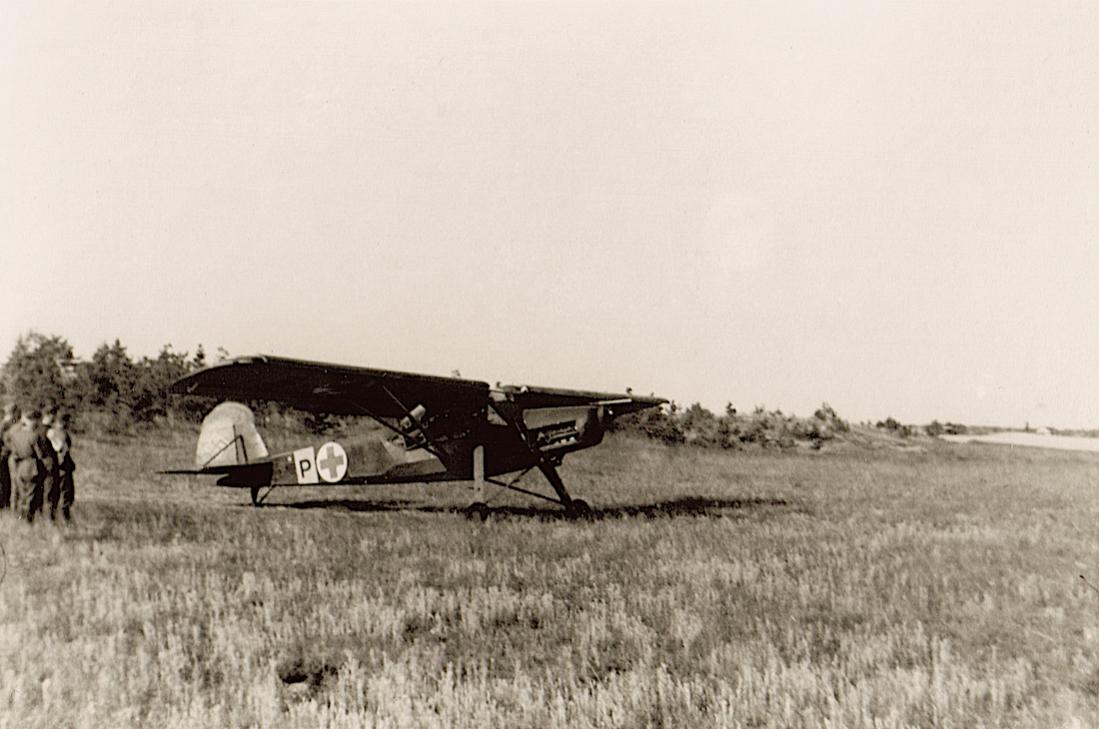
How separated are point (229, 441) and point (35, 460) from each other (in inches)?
203

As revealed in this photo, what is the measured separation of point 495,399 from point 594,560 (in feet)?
13.5

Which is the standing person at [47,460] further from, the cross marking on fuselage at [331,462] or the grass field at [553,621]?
the cross marking on fuselage at [331,462]

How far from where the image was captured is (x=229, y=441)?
1477cm

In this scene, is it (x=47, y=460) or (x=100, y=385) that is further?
(x=100, y=385)

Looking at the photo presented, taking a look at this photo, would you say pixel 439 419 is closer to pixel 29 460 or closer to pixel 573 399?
pixel 573 399

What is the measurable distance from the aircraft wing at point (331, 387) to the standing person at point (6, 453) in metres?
2.48

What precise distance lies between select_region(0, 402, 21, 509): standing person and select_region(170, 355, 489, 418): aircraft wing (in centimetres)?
248

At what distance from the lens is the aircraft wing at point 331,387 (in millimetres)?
9133

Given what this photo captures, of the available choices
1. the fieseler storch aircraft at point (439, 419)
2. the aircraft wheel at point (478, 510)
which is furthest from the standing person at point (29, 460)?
the aircraft wheel at point (478, 510)

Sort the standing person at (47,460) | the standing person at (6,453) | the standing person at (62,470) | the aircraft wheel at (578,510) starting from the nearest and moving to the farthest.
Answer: the standing person at (47,460)
the standing person at (62,470)
the standing person at (6,453)
the aircraft wheel at (578,510)

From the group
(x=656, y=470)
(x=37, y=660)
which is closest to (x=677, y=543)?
(x=37, y=660)

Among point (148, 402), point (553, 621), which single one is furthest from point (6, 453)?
point (148, 402)

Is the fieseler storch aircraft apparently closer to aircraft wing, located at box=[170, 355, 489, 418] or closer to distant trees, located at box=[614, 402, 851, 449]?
aircraft wing, located at box=[170, 355, 489, 418]

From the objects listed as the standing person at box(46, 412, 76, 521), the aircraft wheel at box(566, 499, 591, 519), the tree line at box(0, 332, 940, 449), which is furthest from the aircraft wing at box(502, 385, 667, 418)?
the tree line at box(0, 332, 940, 449)
